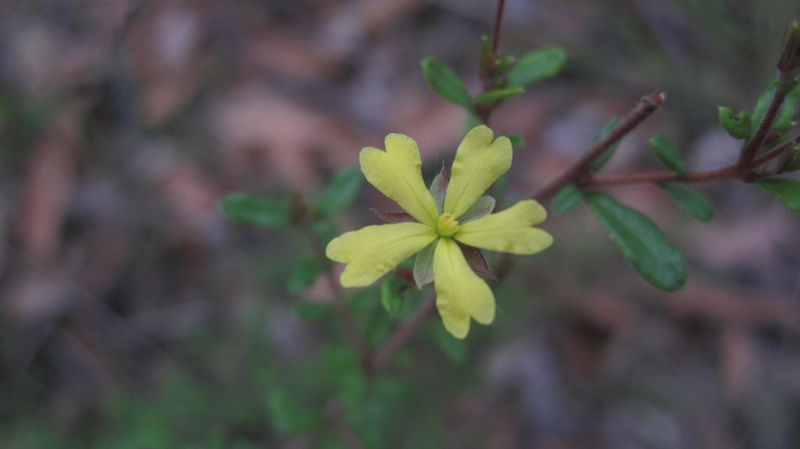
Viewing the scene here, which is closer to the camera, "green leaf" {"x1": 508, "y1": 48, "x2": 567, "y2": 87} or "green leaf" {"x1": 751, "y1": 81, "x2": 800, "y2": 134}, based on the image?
"green leaf" {"x1": 751, "y1": 81, "x2": 800, "y2": 134}

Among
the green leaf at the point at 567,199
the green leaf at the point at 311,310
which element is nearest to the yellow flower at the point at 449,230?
the green leaf at the point at 567,199

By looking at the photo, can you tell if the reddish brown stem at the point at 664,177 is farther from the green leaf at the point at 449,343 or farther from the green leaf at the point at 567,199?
the green leaf at the point at 449,343

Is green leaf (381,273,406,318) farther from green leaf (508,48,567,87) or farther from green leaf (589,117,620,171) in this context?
green leaf (508,48,567,87)

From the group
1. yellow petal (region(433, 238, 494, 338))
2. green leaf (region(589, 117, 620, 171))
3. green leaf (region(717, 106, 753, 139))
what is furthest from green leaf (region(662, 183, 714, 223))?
yellow petal (region(433, 238, 494, 338))

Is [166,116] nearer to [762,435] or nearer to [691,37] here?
[691,37]

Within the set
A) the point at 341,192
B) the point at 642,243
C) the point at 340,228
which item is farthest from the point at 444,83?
the point at 340,228

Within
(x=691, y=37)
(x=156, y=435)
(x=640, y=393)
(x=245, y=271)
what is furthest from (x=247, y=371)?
(x=691, y=37)
